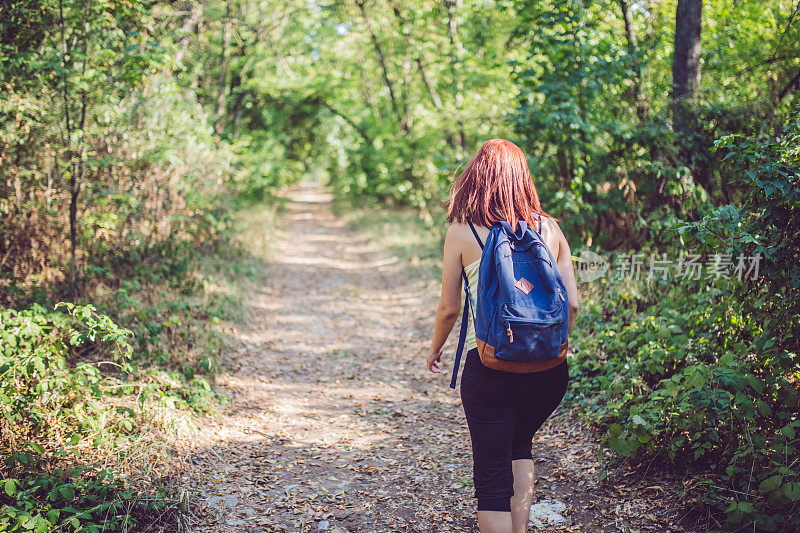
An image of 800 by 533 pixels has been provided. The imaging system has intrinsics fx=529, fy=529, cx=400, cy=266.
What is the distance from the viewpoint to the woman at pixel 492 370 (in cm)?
234

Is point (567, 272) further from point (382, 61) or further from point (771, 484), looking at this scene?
point (382, 61)

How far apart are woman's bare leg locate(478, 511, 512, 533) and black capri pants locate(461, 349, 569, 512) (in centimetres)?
2

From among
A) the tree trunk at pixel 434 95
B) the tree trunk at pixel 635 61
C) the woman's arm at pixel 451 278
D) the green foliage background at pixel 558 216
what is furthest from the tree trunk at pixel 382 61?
the woman's arm at pixel 451 278

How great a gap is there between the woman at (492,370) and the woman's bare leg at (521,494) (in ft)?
0.40

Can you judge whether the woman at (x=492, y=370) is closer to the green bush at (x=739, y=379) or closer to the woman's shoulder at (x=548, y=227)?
the woman's shoulder at (x=548, y=227)

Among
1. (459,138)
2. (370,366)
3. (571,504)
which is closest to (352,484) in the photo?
(571,504)

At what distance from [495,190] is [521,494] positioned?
58.1 inches

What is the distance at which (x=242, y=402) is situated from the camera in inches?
203

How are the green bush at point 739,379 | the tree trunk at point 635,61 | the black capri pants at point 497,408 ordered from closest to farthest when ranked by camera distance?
1. the black capri pants at point 497,408
2. the green bush at point 739,379
3. the tree trunk at point 635,61

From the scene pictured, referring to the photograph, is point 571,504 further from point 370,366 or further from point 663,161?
point 663,161

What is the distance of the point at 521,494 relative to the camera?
8.47ft

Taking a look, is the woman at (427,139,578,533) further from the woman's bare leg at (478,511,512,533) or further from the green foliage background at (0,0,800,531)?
the green foliage background at (0,0,800,531)

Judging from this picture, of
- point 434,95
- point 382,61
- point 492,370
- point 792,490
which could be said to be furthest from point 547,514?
point 382,61

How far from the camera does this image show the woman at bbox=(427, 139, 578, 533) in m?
2.34
